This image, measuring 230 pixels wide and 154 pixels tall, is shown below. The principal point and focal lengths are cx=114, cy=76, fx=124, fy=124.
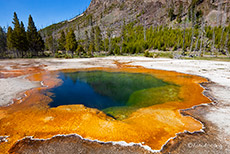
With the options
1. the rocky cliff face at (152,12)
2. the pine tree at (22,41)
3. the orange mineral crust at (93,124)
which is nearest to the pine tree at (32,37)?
the pine tree at (22,41)

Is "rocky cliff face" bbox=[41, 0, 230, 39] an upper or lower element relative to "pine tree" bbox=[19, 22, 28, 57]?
upper

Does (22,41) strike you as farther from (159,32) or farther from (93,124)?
(159,32)

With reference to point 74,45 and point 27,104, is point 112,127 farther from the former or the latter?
point 74,45

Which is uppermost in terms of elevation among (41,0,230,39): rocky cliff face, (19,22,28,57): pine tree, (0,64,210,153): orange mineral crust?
(41,0,230,39): rocky cliff face

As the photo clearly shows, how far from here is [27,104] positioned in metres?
7.40

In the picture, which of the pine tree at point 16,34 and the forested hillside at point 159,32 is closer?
the pine tree at point 16,34

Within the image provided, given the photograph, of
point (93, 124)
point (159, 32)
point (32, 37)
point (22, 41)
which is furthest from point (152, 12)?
point (93, 124)

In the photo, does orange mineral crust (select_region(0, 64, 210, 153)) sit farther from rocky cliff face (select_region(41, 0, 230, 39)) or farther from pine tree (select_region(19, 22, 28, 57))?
rocky cliff face (select_region(41, 0, 230, 39))

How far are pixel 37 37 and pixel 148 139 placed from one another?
53900 millimetres

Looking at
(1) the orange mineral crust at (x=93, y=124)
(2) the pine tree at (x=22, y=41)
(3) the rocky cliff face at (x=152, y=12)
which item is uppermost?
(3) the rocky cliff face at (x=152, y=12)

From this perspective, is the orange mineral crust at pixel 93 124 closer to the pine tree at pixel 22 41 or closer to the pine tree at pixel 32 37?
the pine tree at pixel 22 41

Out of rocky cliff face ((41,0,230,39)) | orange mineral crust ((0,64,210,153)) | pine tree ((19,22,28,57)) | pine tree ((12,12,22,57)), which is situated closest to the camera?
orange mineral crust ((0,64,210,153))

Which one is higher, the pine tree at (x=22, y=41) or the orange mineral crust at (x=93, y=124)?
the pine tree at (x=22, y=41)

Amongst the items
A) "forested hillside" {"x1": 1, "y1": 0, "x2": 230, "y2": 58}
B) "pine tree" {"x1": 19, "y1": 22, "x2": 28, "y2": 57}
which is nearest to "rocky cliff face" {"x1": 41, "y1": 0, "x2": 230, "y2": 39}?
"forested hillside" {"x1": 1, "y1": 0, "x2": 230, "y2": 58}
